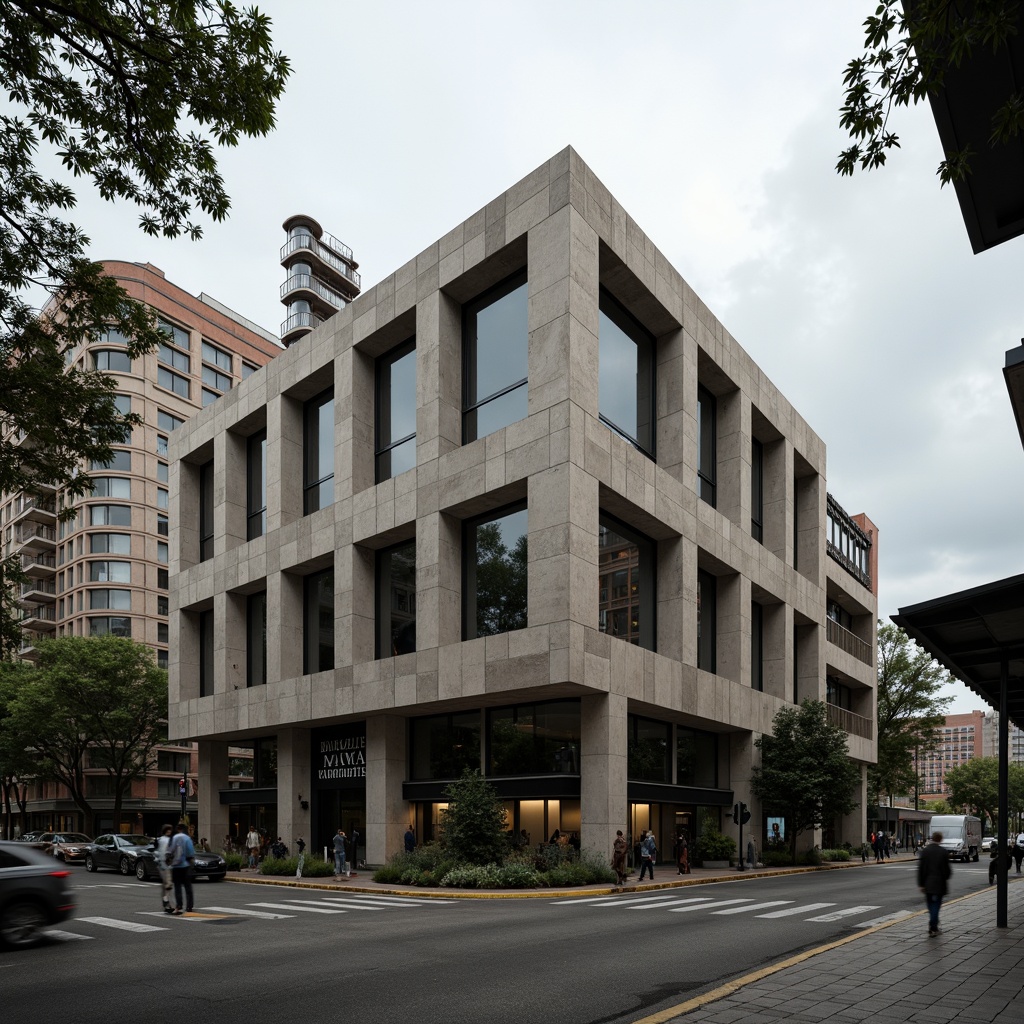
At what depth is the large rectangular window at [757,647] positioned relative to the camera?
42875 mm

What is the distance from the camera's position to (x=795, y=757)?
37.5 metres

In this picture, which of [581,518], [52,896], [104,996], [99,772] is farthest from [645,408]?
[99,772]

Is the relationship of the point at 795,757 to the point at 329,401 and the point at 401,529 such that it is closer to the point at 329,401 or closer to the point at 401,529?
the point at 401,529

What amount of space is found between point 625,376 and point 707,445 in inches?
300

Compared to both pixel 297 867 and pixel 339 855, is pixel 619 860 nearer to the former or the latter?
pixel 339 855

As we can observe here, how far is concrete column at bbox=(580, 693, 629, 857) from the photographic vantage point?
1082 inches

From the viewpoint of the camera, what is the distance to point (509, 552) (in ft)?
99.9

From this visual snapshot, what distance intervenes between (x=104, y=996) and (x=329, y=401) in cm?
3137

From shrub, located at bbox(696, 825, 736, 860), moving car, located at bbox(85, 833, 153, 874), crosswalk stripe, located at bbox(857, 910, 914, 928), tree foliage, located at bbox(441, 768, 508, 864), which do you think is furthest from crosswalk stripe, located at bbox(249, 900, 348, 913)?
shrub, located at bbox(696, 825, 736, 860)

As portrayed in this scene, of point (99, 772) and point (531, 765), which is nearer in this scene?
point (531, 765)

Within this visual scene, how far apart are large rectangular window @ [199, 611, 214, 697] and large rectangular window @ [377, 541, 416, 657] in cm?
1460

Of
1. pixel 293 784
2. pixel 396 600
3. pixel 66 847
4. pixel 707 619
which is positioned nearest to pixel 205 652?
pixel 66 847

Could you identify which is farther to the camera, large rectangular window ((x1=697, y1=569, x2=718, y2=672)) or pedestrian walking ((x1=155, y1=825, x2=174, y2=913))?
large rectangular window ((x1=697, y1=569, x2=718, y2=672))

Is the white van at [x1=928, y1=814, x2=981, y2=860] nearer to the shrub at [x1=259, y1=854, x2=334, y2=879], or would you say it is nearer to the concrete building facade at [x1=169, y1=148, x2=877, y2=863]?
the concrete building facade at [x1=169, y1=148, x2=877, y2=863]
